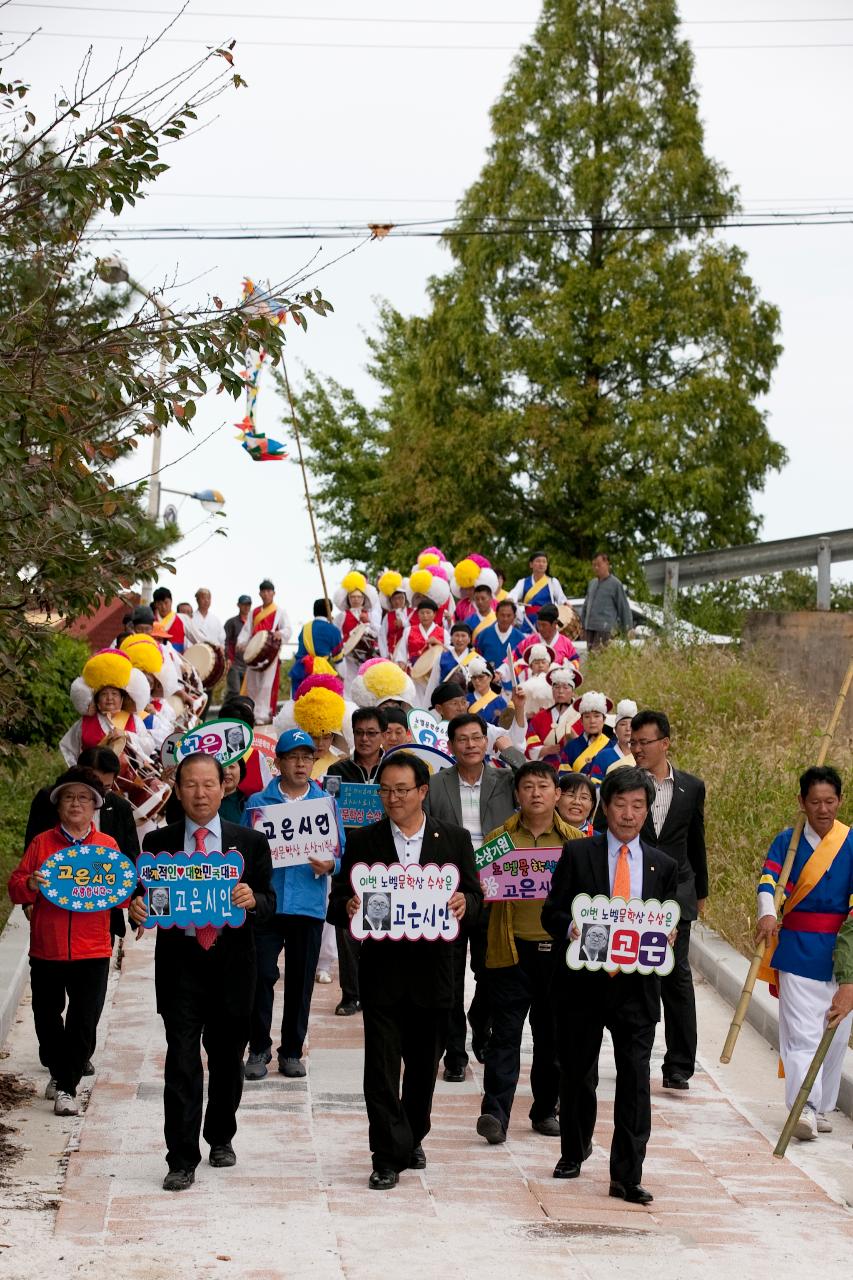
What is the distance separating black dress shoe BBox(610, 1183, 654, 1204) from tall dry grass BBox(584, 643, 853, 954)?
4.98 metres

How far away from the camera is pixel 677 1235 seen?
23.8ft

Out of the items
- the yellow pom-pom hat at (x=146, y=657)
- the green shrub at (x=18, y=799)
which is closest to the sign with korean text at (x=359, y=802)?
the green shrub at (x=18, y=799)

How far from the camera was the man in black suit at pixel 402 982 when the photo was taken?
7.81m

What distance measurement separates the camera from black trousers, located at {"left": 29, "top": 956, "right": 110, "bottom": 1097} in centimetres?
895

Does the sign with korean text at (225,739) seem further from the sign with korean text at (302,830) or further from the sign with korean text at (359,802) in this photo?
the sign with korean text at (302,830)

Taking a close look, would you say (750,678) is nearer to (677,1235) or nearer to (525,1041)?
(525,1041)

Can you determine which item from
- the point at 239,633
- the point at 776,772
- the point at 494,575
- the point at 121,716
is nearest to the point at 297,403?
the point at 239,633

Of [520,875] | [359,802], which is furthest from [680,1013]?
[359,802]

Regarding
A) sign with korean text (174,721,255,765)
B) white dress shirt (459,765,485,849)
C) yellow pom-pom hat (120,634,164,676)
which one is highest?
yellow pom-pom hat (120,634,164,676)

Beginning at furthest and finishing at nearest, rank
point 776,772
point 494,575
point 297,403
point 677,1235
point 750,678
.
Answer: point 297,403, point 494,575, point 750,678, point 776,772, point 677,1235

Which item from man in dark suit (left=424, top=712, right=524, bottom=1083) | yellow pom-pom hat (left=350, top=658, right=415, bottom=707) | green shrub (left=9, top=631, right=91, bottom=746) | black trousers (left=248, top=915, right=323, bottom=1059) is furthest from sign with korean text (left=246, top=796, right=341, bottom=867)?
green shrub (left=9, top=631, right=91, bottom=746)

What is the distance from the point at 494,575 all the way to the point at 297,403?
2241 centimetres

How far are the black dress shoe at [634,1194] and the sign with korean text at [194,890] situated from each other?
183 cm

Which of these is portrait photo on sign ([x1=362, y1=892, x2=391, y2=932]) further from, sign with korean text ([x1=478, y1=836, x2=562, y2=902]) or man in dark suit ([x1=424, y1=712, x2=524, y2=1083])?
man in dark suit ([x1=424, y1=712, x2=524, y2=1083])
